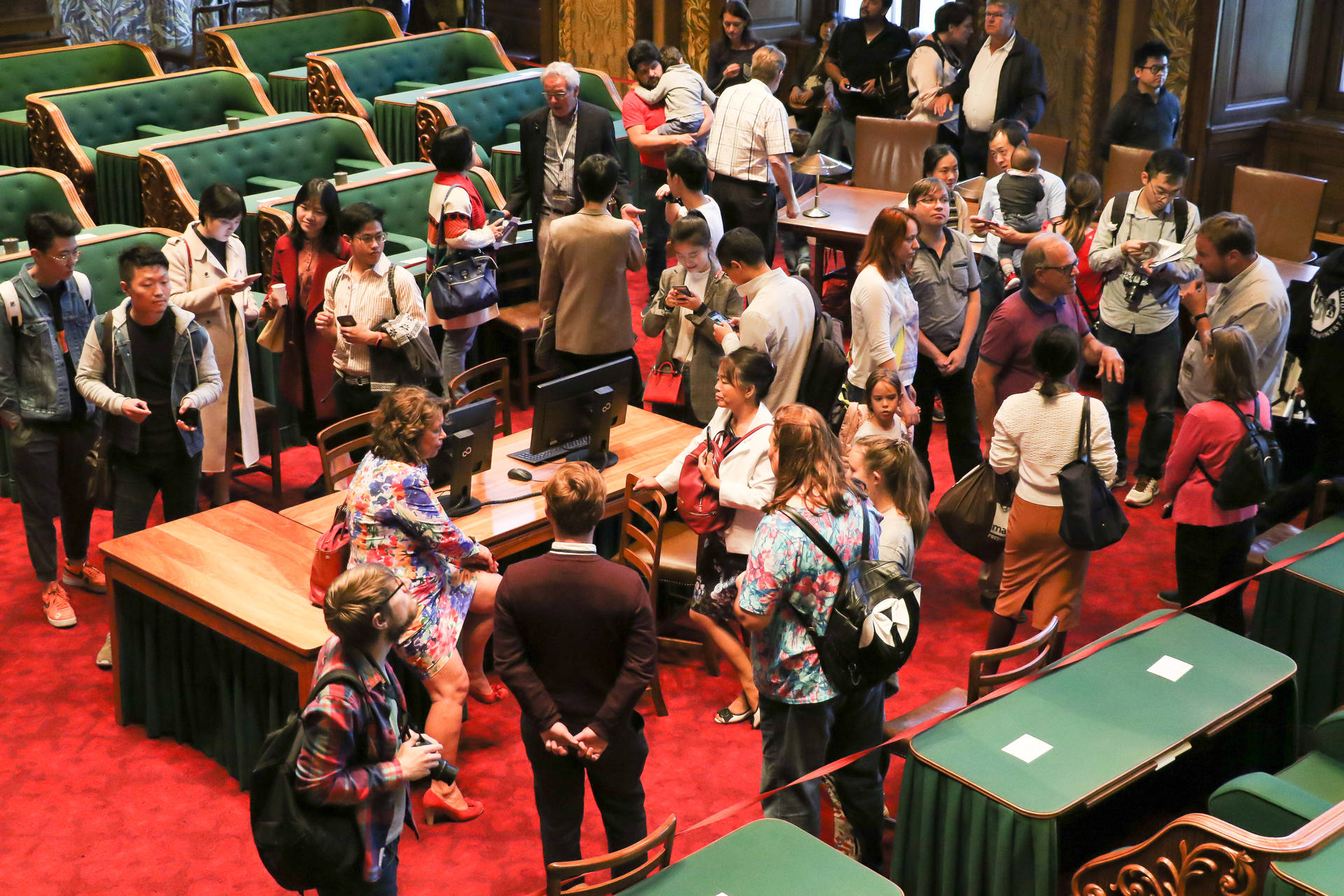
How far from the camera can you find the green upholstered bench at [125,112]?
28.2ft

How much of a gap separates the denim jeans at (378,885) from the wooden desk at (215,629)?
93 cm

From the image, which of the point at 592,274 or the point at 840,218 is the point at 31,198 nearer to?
the point at 592,274

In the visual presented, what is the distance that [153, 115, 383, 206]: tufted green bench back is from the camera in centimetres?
807

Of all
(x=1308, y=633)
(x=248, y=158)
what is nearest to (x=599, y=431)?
(x=1308, y=633)

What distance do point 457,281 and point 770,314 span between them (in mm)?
1789

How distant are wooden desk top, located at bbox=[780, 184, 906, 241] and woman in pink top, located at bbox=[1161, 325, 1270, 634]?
281 centimetres

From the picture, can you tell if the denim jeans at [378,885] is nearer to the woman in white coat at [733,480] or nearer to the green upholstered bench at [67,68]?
the woman in white coat at [733,480]

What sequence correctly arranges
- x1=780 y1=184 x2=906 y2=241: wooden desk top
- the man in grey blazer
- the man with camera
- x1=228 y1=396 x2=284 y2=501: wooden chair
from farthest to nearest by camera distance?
x1=780 y1=184 x2=906 y2=241: wooden desk top → x1=228 y1=396 x2=284 y2=501: wooden chair → the man with camera → the man in grey blazer

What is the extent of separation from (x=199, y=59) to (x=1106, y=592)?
11607mm

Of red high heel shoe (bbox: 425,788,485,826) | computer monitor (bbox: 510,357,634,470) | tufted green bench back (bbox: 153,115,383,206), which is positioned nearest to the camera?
red high heel shoe (bbox: 425,788,485,826)

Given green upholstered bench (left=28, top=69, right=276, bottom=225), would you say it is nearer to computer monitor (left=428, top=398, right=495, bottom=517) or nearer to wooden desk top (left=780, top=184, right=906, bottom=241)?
wooden desk top (left=780, top=184, right=906, bottom=241)

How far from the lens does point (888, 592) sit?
11.4 feet

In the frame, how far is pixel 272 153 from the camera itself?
840 cm

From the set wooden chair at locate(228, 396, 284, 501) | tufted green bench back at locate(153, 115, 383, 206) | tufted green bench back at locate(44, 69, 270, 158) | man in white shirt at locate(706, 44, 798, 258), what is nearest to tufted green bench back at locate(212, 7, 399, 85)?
tufted green bench back at locate(44, 69, 270, 158)
